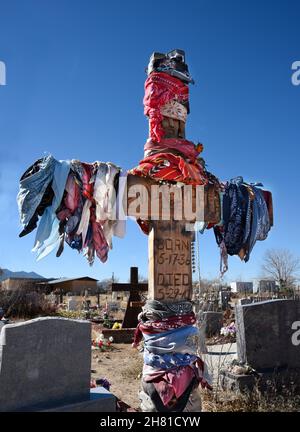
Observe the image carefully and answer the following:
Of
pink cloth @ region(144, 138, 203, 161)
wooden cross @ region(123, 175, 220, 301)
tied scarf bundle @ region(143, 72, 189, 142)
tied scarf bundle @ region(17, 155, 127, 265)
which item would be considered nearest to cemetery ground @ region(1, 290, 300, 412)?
wooden cross @ region(123, 175, 220, 301)

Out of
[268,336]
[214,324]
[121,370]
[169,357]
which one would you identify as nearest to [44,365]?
[169,357]

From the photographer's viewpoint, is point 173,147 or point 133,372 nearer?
point 173,147

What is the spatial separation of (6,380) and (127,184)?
2.25 m

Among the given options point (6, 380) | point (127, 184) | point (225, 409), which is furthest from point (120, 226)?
point (225, 409)

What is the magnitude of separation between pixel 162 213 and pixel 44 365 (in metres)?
2.08

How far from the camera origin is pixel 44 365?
12.4ft

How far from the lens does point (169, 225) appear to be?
316cm

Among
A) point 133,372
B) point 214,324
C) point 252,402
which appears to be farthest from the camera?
point 214,324

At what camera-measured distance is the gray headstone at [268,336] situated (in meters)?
6.05

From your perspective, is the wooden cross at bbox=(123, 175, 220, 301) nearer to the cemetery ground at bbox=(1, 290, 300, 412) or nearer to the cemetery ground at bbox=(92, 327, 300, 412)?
the cemetery ground at bbox=(1, 290, 300, 412)

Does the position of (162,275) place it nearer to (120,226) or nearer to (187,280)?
(187,280)

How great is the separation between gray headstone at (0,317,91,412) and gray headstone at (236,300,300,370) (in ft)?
10.0

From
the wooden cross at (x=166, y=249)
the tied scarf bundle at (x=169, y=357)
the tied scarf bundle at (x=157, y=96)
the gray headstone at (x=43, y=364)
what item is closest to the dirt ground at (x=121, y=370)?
the gray headstone at (x=43, y=364)

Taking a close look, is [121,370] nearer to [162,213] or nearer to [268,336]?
[268,336]
